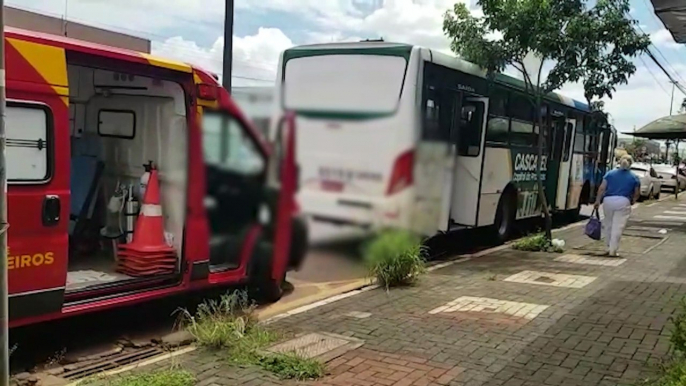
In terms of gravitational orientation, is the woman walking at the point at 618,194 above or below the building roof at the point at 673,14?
below

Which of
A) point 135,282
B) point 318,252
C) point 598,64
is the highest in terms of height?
point 598,64

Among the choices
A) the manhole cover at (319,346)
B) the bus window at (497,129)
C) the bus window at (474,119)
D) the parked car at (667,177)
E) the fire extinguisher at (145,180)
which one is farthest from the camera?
the parked car at (667,177)

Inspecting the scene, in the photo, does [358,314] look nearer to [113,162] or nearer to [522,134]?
[113,162]

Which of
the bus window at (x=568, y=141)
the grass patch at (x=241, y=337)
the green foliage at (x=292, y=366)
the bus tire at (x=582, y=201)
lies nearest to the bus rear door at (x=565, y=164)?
the bus window at (x=568, y=141)

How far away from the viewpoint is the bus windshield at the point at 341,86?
1.56 metres

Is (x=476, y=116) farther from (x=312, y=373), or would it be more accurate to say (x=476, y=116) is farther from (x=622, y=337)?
(x=312, y=373)

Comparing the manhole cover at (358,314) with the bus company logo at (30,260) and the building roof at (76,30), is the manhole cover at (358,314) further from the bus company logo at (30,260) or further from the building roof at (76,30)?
the building roof at (76,30)

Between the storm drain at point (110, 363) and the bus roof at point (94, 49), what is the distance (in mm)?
2221

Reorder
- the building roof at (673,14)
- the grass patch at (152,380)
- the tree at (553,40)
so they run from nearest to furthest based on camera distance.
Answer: the building roof at (673,14)
the grass patch at (152,380)
the tree at (553,40)

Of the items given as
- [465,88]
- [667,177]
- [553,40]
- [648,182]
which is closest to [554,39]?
[553,40]

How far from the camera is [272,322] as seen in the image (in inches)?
232

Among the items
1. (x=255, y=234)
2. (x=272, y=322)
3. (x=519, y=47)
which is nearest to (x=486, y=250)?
(x=519, y=47)

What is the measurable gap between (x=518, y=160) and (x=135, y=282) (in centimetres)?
651

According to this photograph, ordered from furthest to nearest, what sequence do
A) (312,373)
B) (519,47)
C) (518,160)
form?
(518,160) → (519,47) → (312,373)
